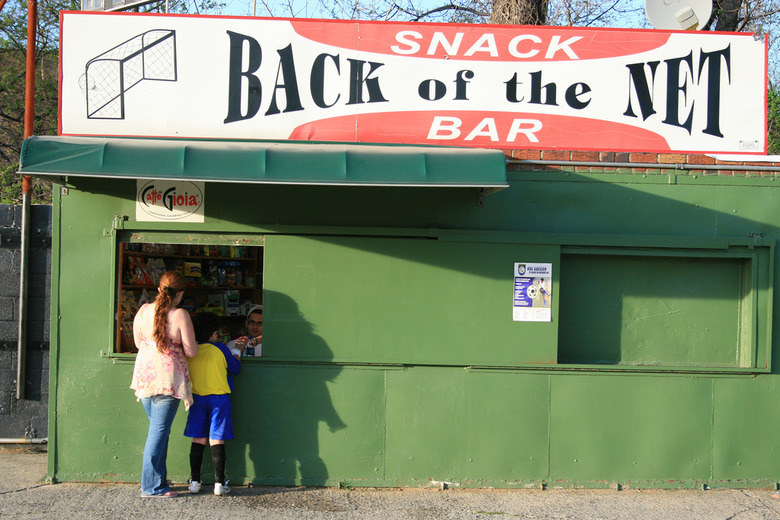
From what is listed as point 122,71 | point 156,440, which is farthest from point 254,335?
point 122,71

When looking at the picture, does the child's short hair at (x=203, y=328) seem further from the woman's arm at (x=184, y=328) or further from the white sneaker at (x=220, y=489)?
the white sneaker at (x=220, y=489)

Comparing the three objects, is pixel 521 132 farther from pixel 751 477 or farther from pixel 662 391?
pixel 751 477

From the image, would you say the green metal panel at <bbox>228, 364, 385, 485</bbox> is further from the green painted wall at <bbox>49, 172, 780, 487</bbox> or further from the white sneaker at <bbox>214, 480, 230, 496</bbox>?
the white sneaker at <bbox>214, 480, 230, 496</bbox>

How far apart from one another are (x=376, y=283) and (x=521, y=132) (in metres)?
1.83

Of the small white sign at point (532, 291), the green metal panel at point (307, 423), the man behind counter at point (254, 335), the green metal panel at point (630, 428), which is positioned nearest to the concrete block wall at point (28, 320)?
the man behind counter at point (254, 335)

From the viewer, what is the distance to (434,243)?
565 cm

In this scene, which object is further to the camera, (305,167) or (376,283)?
(376,283)

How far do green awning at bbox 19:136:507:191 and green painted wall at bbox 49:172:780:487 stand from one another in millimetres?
739

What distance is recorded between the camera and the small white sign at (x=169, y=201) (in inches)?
220

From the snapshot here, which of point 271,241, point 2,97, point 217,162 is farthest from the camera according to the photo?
point 2,97

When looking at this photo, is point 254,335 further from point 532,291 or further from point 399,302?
point 532,291

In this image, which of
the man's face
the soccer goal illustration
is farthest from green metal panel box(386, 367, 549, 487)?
the soccer goal illustration

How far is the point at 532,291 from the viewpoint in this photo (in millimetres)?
5648

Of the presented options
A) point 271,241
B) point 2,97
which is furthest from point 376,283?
point 2,97
